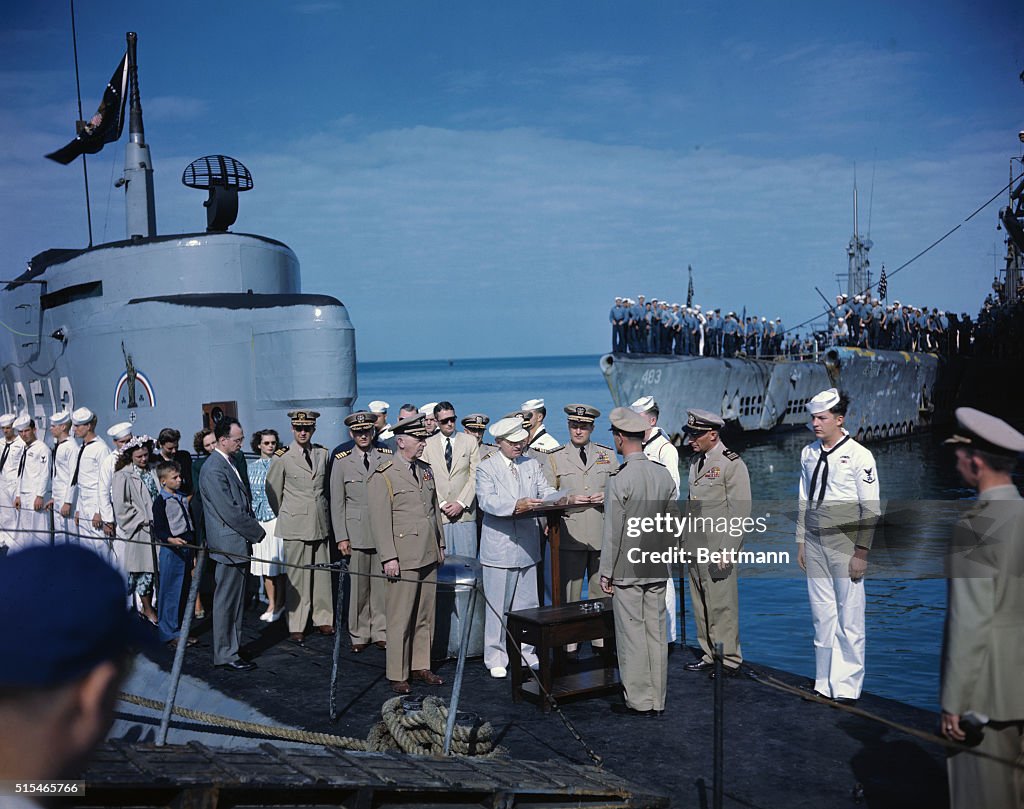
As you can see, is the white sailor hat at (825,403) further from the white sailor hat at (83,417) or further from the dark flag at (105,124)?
the dark flag at (105,124)

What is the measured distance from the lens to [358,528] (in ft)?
25.0

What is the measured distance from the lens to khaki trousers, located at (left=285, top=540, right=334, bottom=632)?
801cm

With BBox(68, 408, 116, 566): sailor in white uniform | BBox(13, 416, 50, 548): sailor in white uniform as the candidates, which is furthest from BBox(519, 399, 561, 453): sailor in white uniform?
BBox(13, 416, 50, 548): sailor in white uniform

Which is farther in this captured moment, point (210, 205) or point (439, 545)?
point (210, 205)

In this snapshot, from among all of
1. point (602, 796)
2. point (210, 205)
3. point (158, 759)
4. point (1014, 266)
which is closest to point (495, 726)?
point (602, 796)

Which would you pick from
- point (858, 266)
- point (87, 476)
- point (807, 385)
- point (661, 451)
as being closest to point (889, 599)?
point (661, 451)

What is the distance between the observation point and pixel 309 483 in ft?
26.1

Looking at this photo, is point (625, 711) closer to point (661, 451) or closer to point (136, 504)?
point (661, 451)

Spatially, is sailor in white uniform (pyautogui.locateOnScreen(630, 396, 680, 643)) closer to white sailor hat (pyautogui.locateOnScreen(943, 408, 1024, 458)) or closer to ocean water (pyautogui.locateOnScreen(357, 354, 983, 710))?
ocean water (pyautogui.locateOnScreen(357, 354, 983, 710))

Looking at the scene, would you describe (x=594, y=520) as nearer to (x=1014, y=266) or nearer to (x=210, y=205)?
(x=210, y=205)

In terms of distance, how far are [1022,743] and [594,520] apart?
416cm

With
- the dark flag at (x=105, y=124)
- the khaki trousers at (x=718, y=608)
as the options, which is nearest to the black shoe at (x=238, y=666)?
the khaki trousers at (x=718, y=608)

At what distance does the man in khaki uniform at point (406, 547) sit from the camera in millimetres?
6535

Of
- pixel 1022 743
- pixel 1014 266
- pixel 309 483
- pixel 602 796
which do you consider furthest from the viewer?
pixel 1014 266
